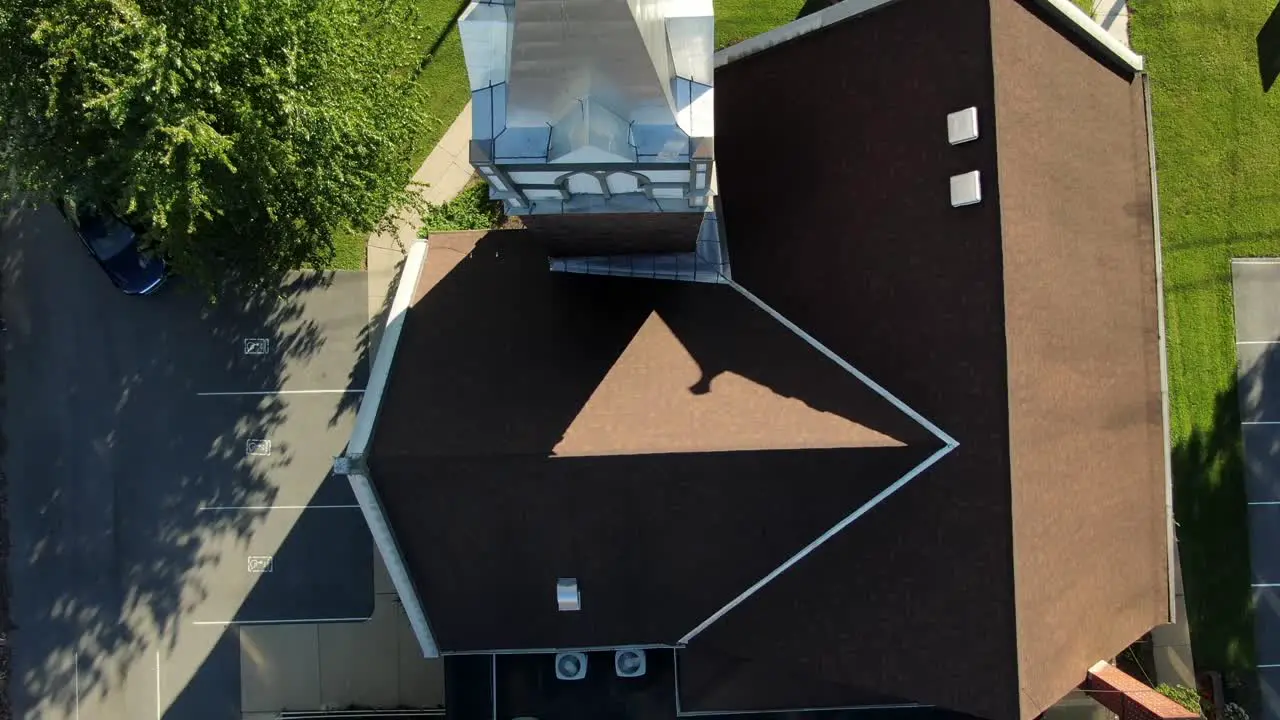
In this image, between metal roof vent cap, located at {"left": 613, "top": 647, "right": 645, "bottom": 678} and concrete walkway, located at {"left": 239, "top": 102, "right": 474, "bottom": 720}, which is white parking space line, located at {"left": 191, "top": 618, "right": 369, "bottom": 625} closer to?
concrete walkway, located at {"left": 239, "top": 102, "right": 474, "bottom": 720}

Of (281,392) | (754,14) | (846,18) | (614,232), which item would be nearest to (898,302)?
(614,232)

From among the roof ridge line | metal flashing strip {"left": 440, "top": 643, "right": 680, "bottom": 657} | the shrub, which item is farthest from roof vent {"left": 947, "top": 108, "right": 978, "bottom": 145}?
→ the shrub

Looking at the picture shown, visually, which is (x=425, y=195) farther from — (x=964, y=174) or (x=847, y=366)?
(x=964, y=174)

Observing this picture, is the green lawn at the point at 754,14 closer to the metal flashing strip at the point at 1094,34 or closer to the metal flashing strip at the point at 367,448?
the metal flashing strip at the point at 1094,34

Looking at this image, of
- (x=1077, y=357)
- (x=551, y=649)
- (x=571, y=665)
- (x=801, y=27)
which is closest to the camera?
(x=1077, y=357)

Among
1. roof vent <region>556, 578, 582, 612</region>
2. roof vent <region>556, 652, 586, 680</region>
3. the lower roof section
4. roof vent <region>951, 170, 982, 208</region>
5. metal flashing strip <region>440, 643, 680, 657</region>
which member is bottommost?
the lower roof section

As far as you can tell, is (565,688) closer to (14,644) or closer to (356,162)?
(356,162)

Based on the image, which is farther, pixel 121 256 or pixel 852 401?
pixel 121 256
